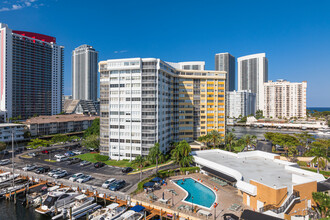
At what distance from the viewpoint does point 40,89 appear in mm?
188625

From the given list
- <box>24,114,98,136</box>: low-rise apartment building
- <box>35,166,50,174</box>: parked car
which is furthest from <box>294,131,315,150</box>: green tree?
<box>24,114,98,136</box>: low-rise apartment building

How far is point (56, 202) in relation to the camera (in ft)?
142

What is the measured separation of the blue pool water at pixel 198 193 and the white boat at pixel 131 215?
10618mm

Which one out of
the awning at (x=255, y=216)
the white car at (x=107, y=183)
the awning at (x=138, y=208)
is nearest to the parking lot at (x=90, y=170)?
the white car at (x=107, y=183)

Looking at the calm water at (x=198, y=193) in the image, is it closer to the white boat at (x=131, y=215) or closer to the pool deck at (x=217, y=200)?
the pool deck at (x=217, y=200)

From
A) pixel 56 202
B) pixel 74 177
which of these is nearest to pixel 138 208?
pixel 56 202

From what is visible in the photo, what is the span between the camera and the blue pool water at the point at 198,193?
1711 inches

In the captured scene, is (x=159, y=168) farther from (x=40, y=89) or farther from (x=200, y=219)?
(x=40, y=89)

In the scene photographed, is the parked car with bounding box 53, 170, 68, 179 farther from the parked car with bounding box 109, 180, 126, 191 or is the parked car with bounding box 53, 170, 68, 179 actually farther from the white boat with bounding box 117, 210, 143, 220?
the white boat with bounding box 117, 210, 143, 220

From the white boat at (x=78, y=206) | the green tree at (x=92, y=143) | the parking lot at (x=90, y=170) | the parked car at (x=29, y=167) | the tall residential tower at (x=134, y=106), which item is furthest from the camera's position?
the green tree at (x=92, y=143)

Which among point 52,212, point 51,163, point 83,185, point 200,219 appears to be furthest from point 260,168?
point 51,163

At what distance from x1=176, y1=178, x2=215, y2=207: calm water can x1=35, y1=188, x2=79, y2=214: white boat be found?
83.8 feet

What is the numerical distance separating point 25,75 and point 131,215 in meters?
185

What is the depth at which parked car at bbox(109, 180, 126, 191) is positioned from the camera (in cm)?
4976
